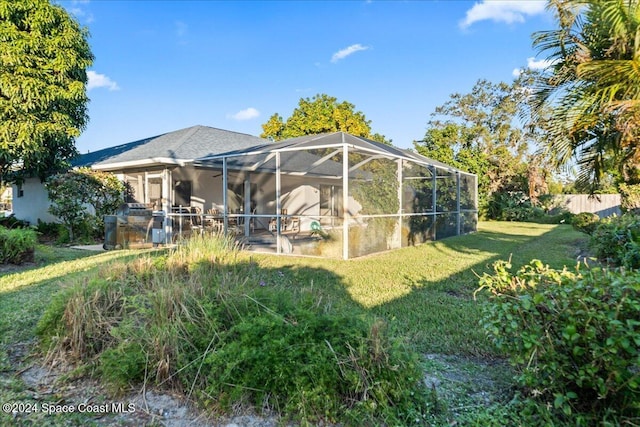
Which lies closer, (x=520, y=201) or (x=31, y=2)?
(x=31, y=2)

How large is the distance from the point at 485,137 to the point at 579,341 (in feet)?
84.7

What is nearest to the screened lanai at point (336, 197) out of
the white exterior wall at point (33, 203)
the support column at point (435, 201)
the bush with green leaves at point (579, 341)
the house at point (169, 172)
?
the support column at point (435, 201)

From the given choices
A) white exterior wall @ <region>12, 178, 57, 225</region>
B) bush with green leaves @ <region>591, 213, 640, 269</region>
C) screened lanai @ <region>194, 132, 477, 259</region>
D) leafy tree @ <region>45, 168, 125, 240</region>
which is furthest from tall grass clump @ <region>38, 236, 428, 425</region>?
white exterior wall @ <region>12, 178, 57, 225</region>

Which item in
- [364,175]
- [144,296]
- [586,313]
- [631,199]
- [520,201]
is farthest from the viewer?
[520,201]

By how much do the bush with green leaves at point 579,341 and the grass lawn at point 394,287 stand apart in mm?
589

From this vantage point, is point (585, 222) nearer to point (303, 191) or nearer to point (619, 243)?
point (619, 243)

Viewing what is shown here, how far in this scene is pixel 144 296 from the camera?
11.2 feet

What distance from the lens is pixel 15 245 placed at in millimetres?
7309

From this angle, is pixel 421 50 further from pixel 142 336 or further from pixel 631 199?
pixel 142 336

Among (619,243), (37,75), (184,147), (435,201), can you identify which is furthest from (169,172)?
(619,243)

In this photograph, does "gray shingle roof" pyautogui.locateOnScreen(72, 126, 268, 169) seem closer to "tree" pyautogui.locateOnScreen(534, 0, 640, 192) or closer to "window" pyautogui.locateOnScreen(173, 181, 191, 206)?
"window" pyautogui.locateOnScreen(173, 181, 191, 206)

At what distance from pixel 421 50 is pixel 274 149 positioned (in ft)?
25.8

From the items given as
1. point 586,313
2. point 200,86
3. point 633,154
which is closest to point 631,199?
point 633,154

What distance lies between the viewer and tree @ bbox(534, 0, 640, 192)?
17.6 ft
